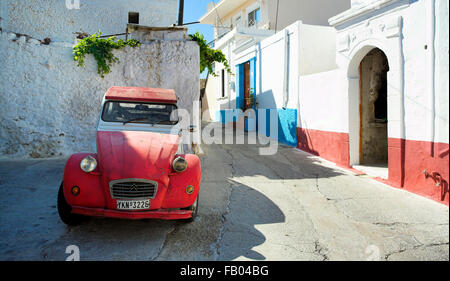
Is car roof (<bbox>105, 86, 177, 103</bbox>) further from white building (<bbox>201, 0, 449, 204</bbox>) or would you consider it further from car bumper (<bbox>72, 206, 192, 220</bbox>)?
white building (<bbox>201, 0, 449, 204</bbox>)

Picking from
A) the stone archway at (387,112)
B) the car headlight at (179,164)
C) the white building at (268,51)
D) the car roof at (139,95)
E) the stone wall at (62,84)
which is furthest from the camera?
the white building at (268,51)

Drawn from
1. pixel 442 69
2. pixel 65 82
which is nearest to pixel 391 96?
pixel 442 69

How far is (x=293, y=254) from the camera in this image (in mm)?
3496

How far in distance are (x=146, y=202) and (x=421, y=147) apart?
16.4 feet

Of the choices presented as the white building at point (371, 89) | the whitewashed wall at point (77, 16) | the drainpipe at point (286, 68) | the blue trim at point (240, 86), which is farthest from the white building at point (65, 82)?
the blue trim at point (240, 86)

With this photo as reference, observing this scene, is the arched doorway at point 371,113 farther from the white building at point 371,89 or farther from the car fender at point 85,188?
the car fender at point 85,188

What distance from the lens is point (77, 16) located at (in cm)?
1310

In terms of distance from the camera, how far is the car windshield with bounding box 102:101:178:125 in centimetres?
489

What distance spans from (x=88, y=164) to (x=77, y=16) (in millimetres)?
11828

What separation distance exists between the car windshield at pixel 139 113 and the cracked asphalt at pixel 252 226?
1.50 metres

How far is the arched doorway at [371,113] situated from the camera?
7.91 metres

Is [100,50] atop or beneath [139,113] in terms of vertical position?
atop

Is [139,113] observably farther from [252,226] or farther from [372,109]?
[372,109]
